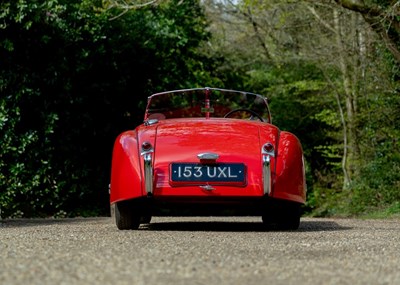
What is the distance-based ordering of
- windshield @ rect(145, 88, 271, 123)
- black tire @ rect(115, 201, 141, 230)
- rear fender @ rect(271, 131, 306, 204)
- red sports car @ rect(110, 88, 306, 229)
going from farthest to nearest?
windshield @ rect(145, 88, 271, 123)
black tire @ rect(115, 201, 141, 230)
rear fender @ rect(271, 131, 306, 204)
red sports car @ rect(110, 88, 306, 229)

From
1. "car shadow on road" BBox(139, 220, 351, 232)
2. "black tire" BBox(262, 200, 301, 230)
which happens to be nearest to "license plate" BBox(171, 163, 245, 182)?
"black tire" BBox(262, 200, 301, 230)

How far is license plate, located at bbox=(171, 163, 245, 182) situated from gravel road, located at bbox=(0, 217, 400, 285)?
0.51 meters

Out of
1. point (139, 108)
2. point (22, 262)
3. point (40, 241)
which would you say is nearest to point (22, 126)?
point (139, 108)

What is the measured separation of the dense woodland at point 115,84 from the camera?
14.8 metres

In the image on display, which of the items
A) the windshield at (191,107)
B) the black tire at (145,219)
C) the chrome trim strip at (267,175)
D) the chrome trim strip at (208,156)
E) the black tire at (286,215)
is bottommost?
the black tire at (145,219)

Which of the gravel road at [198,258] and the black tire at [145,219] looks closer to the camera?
the gravel road at [198,258]

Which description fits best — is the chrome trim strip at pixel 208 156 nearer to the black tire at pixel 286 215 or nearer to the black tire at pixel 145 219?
the black tire at pixel 286 215

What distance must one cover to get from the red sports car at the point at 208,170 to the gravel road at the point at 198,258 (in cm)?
45

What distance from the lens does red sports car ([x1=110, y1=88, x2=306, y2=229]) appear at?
8.36 m

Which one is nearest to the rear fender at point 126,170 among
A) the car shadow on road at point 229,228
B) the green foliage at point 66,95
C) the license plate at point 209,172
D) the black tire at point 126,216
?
the black tire at point 126,216

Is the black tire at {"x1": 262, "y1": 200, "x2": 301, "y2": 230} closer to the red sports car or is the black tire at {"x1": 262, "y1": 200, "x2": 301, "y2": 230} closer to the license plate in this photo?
the red sports car

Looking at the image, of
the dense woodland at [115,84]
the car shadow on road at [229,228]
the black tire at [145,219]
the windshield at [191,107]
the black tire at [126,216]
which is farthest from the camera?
the dense woodland at [115,84]

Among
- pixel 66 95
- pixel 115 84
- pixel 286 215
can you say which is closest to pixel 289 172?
pixel 286 215

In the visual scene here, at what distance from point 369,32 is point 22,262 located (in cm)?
1539
